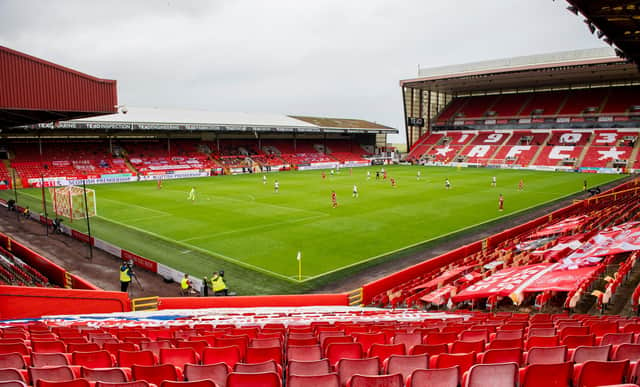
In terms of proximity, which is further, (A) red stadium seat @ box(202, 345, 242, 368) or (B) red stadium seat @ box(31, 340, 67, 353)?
(B) red stadium seat @ box(31, 340, 67, 353)

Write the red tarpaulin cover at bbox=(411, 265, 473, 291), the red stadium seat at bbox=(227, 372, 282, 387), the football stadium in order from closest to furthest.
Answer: the red stadium seat at bbox=(227, 372, 282, 387)
the football stadium
the red tarpaulin cover at bbox=(411, 265, 473, 291)

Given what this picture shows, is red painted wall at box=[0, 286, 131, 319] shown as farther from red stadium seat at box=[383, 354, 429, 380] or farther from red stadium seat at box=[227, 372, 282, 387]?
red stadium seat at box=[383, 354, 429, 380]

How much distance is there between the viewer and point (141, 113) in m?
65.6

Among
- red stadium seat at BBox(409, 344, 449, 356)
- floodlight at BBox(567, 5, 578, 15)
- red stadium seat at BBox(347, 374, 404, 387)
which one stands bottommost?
red stadium seat at BBox(409, 344, 449, 356)

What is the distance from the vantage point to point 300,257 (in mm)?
20875

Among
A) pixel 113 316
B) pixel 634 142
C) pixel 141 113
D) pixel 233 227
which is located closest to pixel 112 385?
pixel 113 316

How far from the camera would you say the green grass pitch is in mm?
20875

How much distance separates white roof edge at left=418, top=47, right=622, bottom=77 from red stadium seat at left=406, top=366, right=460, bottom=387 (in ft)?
222

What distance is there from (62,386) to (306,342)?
130 inches

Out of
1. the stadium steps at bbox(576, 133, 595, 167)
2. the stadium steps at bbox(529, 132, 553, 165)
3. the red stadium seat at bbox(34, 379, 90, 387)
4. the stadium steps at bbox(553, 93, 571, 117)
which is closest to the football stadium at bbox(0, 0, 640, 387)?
the red stadium seat at bbox(34, 379, 90, 387)

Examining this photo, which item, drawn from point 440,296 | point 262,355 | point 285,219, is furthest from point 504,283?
point 285,219

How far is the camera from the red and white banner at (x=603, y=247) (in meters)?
12.5

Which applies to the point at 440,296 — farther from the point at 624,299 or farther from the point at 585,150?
the point at 585,150

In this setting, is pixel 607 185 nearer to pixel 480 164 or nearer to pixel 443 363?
pixel 480 164
